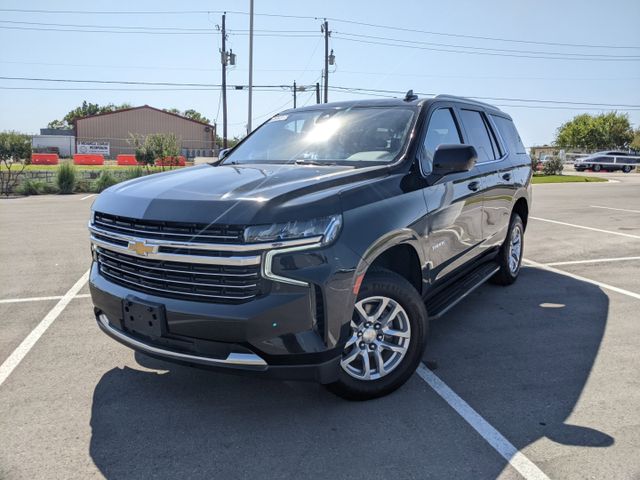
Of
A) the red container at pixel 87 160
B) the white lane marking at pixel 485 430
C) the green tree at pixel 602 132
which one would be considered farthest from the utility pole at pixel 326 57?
the green tree at pixel 602 132

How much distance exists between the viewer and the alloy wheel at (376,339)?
10.4ft

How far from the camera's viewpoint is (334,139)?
163 inches

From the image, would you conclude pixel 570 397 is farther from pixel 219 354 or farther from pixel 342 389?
pixel 219 354

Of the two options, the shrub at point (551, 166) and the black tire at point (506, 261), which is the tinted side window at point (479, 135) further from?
the shrub at point (551, 166)

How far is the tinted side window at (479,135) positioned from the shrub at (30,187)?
71.3 ft

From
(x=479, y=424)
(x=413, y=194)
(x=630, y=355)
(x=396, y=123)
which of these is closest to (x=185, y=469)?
(x=479, y=424)

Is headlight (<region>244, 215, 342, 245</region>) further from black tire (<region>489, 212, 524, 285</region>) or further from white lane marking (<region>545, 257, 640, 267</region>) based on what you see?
white lane marking (<region>545, 257, 640, 267</region>)

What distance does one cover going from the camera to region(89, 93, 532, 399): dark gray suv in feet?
8.93

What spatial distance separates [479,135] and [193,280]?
3481mm

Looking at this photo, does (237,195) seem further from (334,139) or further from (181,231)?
(334,139)

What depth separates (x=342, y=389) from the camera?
318 centimetres

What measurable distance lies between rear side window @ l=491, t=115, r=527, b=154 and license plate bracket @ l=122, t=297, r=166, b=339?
434 cm

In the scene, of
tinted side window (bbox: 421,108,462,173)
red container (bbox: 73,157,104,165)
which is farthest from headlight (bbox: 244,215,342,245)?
red container (bbox: 73,157,104,165)

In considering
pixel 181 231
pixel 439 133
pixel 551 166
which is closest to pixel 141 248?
pixel 181 231
